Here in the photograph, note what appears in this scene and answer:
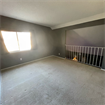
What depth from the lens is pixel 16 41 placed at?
2891 mm

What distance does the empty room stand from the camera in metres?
1.37

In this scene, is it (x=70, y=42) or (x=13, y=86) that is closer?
(x=13, y=86)

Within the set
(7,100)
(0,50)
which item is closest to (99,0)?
(7,100)

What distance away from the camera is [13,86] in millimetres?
1672

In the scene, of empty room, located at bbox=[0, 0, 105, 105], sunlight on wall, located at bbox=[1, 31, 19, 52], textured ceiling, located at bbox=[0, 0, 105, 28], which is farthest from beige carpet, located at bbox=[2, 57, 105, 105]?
textured ceiling, located at bbox=[0, 0, 105, 28]

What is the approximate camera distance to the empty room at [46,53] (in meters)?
1.37

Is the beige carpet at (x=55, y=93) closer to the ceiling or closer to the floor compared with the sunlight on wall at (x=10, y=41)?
closer to the floor

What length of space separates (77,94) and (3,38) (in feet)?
11.4

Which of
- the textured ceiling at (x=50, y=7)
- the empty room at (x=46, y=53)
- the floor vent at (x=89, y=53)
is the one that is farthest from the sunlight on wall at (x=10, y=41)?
the floor vent at (x=89, y=53)

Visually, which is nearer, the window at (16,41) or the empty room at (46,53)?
the empty room at (46,53)

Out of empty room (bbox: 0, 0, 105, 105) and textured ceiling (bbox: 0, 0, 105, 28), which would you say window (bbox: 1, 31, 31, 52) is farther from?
textured ceiling (bbox: 0, 0, 105, 28)

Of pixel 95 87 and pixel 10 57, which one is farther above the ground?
pixel 10 57

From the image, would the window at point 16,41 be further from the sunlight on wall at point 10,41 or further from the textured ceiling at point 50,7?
the textured ceiling at point 50,7

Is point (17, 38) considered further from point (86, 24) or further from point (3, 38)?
point (86, 24)
